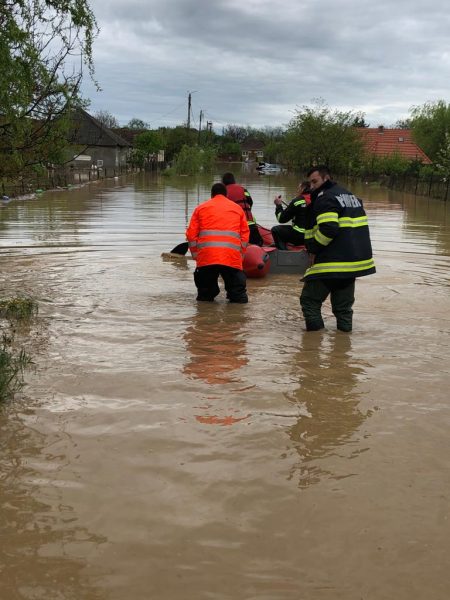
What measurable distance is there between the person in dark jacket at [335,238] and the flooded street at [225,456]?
602mm

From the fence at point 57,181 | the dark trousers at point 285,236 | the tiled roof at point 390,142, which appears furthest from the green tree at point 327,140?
the dark trousers at point 285,236

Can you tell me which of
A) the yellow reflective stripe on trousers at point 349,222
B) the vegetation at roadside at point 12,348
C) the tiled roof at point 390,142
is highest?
the tiled roof at point 390,142

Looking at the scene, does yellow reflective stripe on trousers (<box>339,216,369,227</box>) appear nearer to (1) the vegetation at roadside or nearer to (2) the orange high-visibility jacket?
(2) the orange high-visibility jacket

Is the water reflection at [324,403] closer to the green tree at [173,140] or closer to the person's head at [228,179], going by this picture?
the person's head at [228,179]

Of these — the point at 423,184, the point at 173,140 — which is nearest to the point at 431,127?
the point at 423,184

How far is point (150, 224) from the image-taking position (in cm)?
1864

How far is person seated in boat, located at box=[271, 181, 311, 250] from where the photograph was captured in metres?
9.60

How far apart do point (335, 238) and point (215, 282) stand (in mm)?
→ 2278

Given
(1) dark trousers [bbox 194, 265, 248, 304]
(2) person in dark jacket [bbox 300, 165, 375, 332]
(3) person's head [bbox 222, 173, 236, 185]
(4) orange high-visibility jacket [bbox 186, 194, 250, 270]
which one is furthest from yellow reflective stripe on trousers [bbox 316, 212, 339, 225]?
(3) person's head [bbox 222, 173, 236, 185]

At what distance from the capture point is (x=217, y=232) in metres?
8.28

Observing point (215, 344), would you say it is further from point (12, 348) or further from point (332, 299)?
point (12, 348)

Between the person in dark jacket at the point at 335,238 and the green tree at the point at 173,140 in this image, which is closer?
the person in dark jacket at the point at 335,238

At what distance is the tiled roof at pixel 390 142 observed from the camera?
207 ft

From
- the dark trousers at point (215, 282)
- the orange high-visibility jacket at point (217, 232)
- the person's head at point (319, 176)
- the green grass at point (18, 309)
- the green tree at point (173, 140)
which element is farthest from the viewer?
the green tree at point (173, 140)
